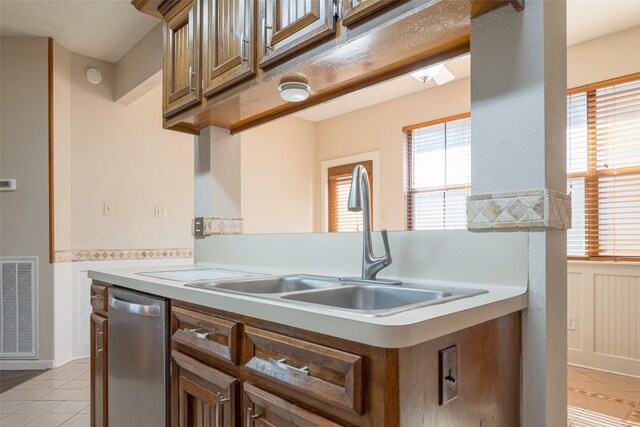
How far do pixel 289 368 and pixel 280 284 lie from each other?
0.69 meters

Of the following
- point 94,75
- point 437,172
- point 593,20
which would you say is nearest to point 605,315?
point 437,172

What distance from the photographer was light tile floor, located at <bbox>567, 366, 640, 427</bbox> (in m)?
2.19

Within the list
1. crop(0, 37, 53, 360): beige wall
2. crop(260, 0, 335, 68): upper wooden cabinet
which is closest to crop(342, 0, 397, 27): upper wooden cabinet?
crop(260, 0, 335, 68): upper wooden cabinet

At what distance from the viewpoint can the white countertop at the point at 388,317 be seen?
2.28 ft

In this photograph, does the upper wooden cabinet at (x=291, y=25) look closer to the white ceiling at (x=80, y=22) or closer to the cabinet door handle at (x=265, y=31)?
the cabinet door handle at (x=265, y=31)

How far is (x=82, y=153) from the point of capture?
137 inches

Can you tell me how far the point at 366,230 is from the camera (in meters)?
1.36

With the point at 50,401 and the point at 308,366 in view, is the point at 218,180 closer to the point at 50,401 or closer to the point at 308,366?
the point at 308,366

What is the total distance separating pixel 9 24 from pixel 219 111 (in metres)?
2.27

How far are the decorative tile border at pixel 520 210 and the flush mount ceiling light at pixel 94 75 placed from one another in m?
3.56

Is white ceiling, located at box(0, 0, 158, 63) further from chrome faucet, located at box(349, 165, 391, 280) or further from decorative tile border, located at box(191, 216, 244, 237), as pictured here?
chrome faucet, located at box(349, 165, 391, 280)

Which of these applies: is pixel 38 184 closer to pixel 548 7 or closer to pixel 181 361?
pixel 181 361

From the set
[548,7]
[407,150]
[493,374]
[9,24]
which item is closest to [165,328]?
[493,374]

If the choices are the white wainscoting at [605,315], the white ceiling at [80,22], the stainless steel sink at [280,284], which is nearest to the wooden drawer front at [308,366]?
the stainless steel sink at [280,284]
